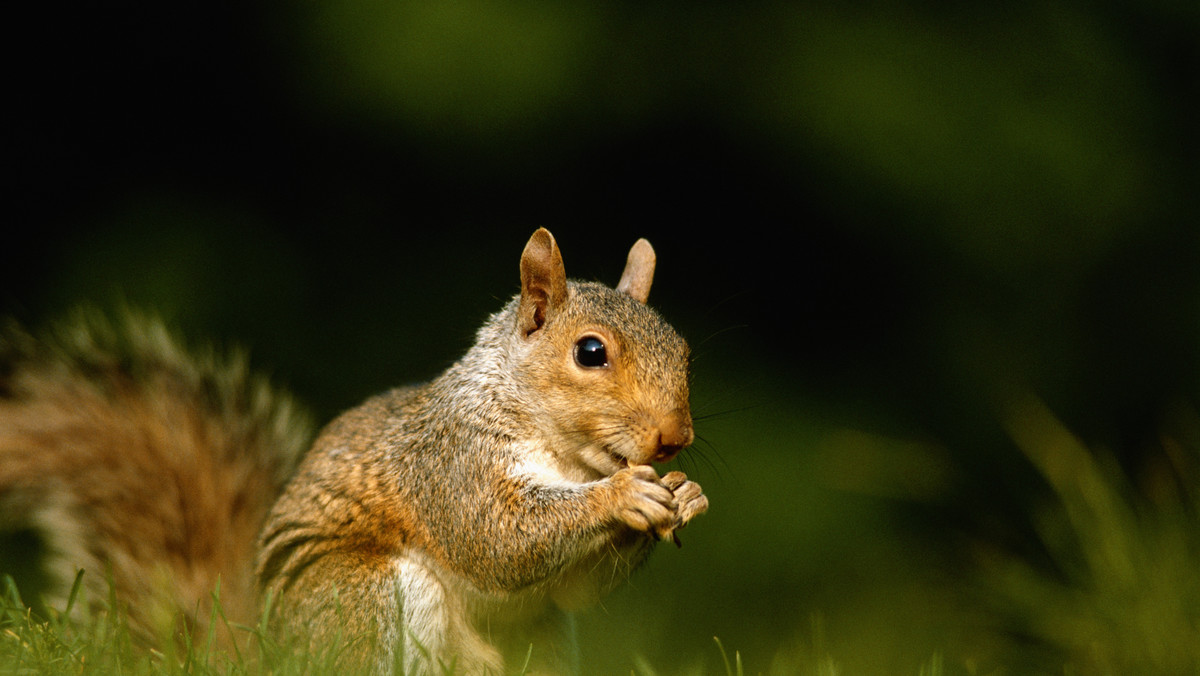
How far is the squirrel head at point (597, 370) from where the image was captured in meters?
1.65

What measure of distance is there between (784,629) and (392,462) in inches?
50.4

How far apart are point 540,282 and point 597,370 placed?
19 centimetres

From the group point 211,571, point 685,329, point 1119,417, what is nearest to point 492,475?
point 211,571

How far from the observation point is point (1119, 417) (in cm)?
321

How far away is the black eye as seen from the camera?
1.71m

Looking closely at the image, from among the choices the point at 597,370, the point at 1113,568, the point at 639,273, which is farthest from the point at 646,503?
the point at 1113,568

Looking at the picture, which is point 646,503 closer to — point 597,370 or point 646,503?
point 646,503

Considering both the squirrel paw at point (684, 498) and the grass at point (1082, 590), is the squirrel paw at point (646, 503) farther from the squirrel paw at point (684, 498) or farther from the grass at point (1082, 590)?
the grass at point (1082, 590)

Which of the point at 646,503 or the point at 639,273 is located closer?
the point at 646,503

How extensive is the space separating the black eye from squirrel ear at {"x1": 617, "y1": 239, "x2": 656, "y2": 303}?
0.98 feet

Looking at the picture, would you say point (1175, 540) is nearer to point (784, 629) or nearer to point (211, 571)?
point (784, 629)

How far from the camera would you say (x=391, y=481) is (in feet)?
5.95

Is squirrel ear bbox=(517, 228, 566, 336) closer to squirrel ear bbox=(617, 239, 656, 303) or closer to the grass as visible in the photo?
squirrel ear bbox=(617, 239, 656, 303)

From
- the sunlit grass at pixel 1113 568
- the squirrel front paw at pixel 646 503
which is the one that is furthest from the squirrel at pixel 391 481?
the sunlit grass at pixel 1113 568
